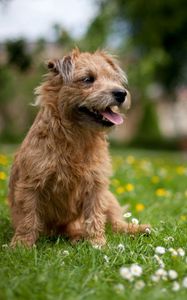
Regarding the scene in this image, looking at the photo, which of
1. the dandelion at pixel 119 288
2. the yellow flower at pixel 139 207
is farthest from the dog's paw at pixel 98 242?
the yellow flower at pixel 139 207

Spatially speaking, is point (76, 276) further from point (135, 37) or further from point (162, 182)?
point (135, 37)

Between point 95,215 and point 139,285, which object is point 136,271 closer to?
point 139,285

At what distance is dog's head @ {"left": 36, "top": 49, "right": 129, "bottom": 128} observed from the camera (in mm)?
5352

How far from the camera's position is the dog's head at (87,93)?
5.35 meters

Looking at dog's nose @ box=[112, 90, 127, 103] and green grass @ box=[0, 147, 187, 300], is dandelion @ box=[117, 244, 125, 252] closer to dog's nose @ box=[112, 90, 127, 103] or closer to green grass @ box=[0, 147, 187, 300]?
green grass @ box=[0, 147, 187, 300]

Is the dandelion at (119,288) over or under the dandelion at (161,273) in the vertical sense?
under

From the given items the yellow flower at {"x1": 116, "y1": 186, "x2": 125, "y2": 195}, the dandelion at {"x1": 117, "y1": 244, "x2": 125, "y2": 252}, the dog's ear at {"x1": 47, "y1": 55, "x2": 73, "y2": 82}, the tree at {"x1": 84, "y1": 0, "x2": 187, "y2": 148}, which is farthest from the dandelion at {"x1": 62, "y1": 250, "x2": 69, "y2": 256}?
the tree at {"x1": 84, "y1": 0, "x2": 187, "y2": 148}

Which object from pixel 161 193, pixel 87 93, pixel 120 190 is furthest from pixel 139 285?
pixel 161 193

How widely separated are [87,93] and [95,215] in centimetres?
116

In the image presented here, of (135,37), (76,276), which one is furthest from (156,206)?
(135,37)

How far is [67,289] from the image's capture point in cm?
383

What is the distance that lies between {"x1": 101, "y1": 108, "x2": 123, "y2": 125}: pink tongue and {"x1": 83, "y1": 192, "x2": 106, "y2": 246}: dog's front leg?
708 millimetres

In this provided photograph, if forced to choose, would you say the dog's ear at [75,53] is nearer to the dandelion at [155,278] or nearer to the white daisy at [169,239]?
the white daisy at [169,239]

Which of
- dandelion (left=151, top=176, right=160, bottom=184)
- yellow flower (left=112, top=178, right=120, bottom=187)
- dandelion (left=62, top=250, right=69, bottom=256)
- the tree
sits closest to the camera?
dandelion (left=62, top=250, right=69, bottom=256)
